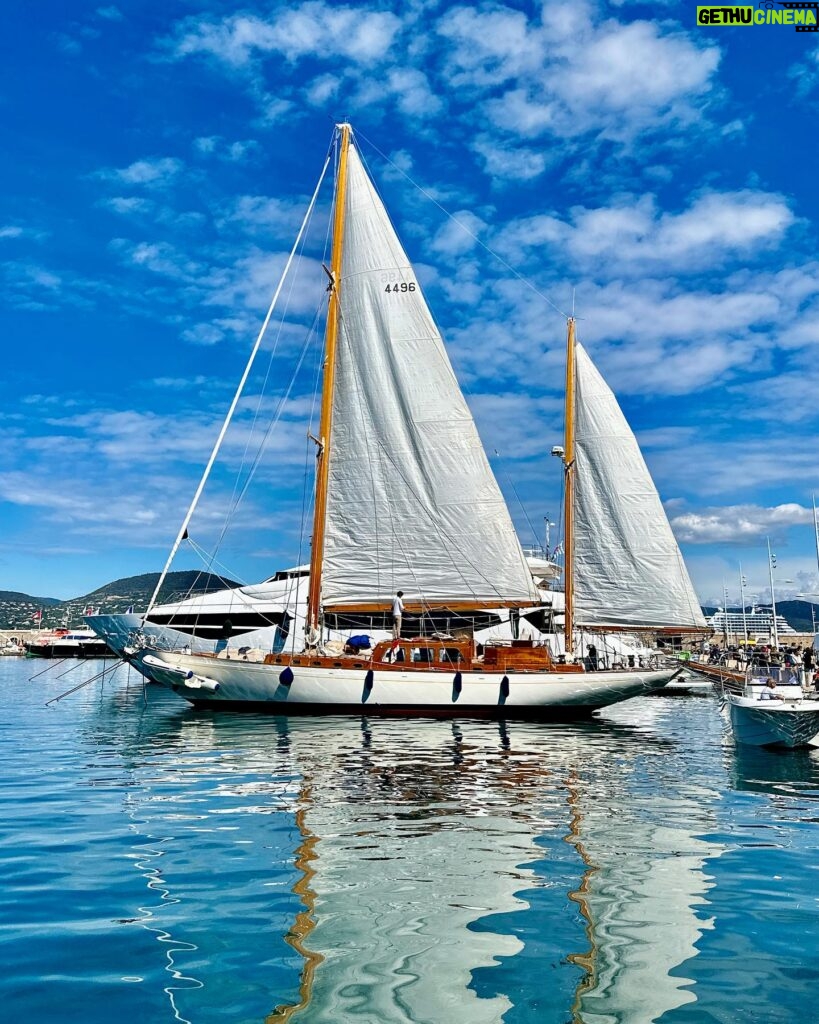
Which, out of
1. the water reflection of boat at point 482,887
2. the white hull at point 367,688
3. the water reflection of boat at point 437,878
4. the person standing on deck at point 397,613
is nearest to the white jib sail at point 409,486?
the person standing on deck at point 397,613

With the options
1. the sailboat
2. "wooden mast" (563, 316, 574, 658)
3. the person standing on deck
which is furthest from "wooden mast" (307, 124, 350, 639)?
"wooden mast" (563, 316, 574, 658)

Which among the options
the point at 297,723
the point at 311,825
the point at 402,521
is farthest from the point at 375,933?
the point at 402,521

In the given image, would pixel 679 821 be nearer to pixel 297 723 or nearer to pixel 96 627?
pixel 297 723

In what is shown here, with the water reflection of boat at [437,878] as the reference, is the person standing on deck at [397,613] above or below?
above

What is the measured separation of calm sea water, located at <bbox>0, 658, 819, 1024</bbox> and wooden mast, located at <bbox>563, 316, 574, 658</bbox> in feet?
59.9

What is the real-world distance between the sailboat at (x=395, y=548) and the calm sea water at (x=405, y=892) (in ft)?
33.4

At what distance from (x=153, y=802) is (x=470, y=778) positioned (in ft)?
21.4

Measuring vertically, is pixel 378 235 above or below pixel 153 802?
above

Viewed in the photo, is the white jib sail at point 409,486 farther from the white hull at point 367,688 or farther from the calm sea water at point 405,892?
the calm sea water at point 405,892

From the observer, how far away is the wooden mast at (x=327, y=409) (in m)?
31.8

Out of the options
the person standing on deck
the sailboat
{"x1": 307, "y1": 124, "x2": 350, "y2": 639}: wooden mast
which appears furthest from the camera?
{"x1": 307, "y1": 124, "x2": 350, "y2": 639}: wooden mast

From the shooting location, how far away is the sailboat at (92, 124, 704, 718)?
28.6 metres

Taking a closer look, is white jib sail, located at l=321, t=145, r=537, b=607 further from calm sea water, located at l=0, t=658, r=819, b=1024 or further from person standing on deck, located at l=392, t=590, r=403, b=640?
calm sea water, located at l=0, t=658, r=819, b=1024

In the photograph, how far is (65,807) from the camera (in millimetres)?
12977
